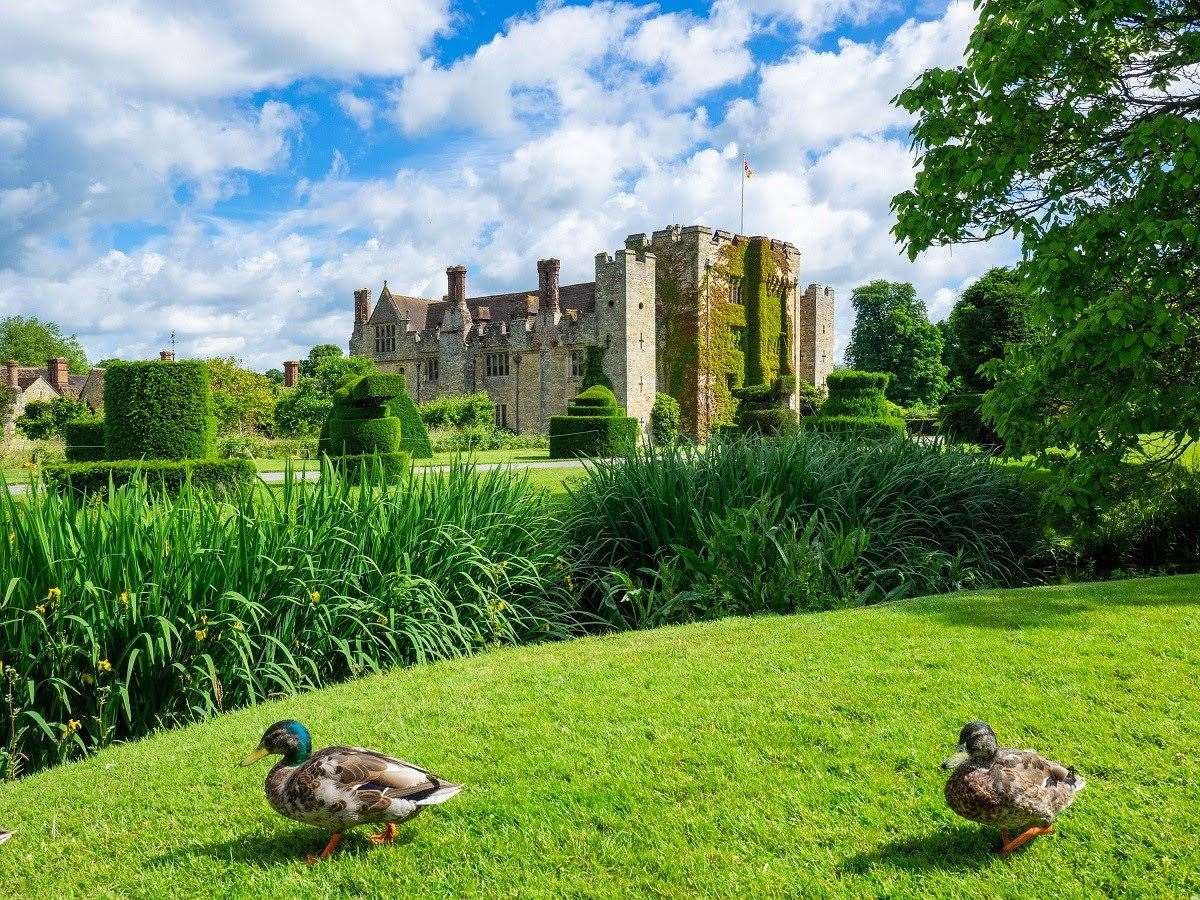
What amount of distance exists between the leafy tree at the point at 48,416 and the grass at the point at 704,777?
1770 inches

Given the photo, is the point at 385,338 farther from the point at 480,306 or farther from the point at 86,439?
the point at 86,439

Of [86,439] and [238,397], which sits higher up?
[238,397]

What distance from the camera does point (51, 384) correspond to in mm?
59969

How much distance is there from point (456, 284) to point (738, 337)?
51.4 ft

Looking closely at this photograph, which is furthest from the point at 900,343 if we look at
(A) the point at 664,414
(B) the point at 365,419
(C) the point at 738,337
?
(B) the point at 365,419

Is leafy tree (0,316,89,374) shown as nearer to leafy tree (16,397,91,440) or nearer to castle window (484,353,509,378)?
leafy tree (16,397,91,440)

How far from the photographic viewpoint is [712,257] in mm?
39031

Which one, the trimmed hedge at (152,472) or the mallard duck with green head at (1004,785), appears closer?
the mallard duck with green head at (1004,785)

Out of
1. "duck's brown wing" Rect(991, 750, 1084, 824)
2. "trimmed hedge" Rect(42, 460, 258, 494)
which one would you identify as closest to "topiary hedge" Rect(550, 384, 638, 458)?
"trimmed hedge" Rect(42, 460, 258, 494)

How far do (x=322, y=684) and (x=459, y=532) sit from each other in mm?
1541

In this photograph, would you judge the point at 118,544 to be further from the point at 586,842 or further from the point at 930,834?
the point at 930,834

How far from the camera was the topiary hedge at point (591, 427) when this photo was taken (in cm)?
2498

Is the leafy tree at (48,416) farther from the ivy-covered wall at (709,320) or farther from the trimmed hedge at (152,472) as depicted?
the trimmed hedge at (152,472)

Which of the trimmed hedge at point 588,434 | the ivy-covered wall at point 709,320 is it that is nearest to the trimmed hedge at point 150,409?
the trimmed hedge at point 588,434
